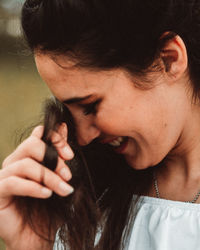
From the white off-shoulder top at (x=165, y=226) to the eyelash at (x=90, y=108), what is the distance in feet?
1.29

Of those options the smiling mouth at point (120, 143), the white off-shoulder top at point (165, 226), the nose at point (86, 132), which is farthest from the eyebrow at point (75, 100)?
the white off-shoulder top at point (165, 226)

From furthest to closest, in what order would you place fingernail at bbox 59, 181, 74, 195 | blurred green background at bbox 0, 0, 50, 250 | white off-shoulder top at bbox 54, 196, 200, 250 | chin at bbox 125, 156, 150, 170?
blurred green background at bbox 0, 0, 50, 250 < chin at bbox 125, 156, 150, 170 < white off-shoulder top at bbox 54, 196, 200, 250 < fingernail at bbox 59, 181, 74, 195

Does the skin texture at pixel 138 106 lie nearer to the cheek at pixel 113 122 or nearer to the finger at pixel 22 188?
the cheek at pixel 113 122

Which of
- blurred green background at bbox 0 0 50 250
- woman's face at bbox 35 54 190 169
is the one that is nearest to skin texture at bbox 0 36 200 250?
A: woman's face at bbox 35 54 190 169

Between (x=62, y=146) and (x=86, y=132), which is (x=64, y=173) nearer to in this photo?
(x=62, y=146)

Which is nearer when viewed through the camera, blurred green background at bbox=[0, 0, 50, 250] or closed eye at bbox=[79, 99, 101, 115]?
closed eye at bbox=[79, 99, 101, 115]

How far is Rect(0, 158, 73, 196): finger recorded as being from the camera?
1050 mm

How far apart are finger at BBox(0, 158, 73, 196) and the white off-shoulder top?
34 centimetres

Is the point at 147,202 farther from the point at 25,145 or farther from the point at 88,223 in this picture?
the point at 25,145

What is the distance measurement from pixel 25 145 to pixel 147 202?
472 millimetres

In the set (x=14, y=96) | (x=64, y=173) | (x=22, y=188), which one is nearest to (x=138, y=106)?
→ (x=64, y=173)

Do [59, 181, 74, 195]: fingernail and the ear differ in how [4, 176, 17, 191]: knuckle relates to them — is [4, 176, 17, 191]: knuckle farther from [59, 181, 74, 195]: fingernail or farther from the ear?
the ear

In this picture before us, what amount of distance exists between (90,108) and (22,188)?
10.9 inches

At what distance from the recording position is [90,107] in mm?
1134
